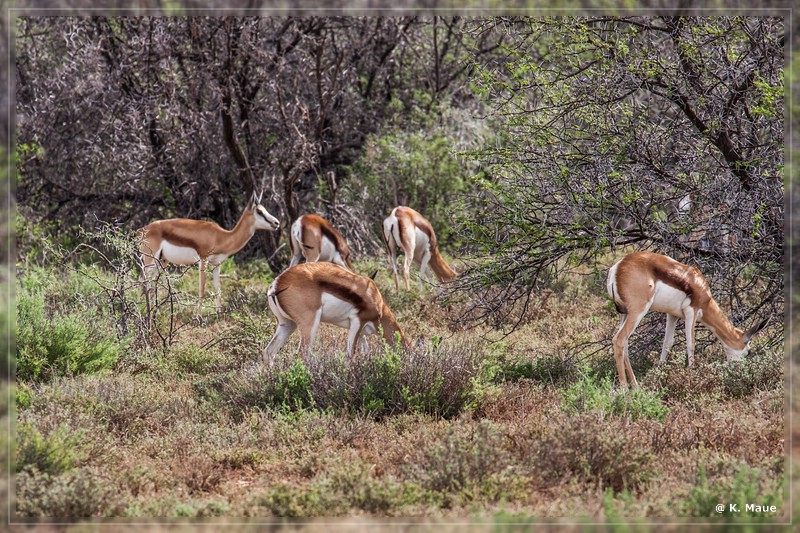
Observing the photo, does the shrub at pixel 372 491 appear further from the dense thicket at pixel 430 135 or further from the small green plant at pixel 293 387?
the dense thicket at pixel 430 135

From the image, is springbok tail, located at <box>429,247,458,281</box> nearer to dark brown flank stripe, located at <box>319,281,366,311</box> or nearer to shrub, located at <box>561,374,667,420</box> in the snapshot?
dark brown flank stripe, located at <box>319,281,366,311</box>

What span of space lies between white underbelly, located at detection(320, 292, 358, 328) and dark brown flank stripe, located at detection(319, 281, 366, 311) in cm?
3

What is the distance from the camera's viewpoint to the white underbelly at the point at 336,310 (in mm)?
7086

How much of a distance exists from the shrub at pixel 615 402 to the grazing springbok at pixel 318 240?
541cm

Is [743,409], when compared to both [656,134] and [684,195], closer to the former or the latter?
[684,195]

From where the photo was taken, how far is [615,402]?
5.73 metres

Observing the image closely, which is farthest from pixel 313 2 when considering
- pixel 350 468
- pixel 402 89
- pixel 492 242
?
pixel 402 89

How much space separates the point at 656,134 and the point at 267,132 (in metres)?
7.62

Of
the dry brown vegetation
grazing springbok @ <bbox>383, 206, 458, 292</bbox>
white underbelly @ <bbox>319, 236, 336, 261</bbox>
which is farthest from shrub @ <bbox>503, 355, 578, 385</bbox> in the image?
grazing springbok @ <bbox>383, 206, 458, 292</bbox>

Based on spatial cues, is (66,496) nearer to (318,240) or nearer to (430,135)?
(318,240)

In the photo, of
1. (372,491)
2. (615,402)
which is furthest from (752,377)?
(372,491)

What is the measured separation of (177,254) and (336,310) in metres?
4.21

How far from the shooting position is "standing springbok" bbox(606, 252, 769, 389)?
6789mm

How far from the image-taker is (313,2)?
3434 millimetres
